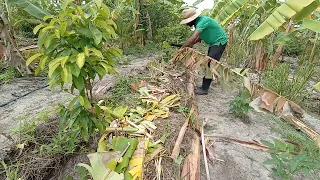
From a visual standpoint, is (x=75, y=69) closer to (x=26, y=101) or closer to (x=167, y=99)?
(x=167, y=99)

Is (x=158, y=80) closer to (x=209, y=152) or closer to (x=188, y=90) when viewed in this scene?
(x=188, y=90)

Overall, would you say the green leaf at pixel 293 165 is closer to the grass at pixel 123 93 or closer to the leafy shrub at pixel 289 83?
the grass at pixel 123 93

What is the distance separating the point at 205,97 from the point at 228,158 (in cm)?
192

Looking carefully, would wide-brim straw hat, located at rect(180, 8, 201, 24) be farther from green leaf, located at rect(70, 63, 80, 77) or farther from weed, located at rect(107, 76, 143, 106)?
green leaf, located at rect(70, 63, 80, 77)

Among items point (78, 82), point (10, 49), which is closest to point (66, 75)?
point (78, 82)

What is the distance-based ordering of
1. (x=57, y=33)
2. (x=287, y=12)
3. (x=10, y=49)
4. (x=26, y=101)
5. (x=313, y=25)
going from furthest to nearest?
1. (x=10, y=49)
2. (x=26, y=101)
3. (x=287, y=12)
4. (x=313, y=25)
5. (x=57, y=33)

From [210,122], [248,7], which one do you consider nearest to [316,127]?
[210,122]

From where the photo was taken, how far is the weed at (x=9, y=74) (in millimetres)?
4161

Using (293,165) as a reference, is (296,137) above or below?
below

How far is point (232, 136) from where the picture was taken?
3137mm

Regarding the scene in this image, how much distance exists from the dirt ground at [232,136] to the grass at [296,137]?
0.12 m

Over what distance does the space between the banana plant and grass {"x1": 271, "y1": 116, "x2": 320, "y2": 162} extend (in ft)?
4.31

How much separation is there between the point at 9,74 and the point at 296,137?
4.51 m

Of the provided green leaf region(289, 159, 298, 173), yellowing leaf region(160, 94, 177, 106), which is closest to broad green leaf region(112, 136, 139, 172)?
yellowing leaf region(160, 94, 177, 106)
